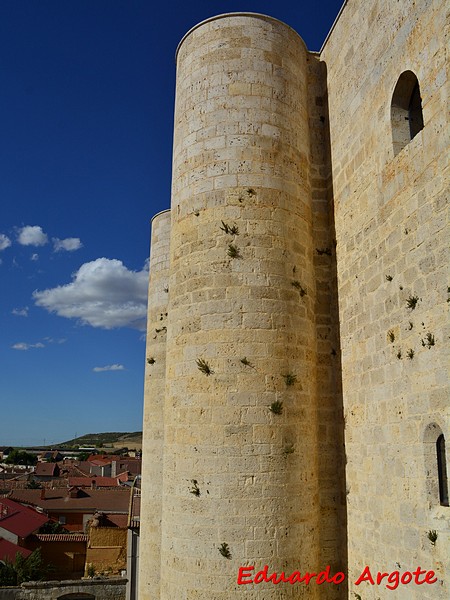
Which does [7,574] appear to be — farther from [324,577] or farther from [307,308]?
[307,308]

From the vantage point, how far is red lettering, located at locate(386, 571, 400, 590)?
6050mm

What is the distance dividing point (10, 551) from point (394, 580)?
31.7 m

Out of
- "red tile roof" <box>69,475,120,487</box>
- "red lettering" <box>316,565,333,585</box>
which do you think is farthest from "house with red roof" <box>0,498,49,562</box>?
"red lettering" <box>316,565,333,585</box>

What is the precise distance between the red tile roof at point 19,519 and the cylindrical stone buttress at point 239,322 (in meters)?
30.5

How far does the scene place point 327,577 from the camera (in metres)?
7.44

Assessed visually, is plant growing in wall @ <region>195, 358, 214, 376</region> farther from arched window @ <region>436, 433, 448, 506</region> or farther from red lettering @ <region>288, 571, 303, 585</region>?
arched window @ <region>436, 433, 448, 506</region>

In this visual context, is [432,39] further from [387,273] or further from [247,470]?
[247,470]

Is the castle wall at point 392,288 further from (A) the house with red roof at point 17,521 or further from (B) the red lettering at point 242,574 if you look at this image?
(A) the house with red roof at point 17,521

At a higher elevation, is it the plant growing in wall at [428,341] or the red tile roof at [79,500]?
the plant growing in wall at [428,341]

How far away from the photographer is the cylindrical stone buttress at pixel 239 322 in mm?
7020

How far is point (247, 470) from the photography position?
23.2 ft

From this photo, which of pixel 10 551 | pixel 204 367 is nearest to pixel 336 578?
pixel 204 367

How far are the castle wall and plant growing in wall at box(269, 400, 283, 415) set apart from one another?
41.0 inches

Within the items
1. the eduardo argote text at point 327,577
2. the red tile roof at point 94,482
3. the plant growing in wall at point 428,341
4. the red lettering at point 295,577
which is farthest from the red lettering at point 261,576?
the red tile roof at point 94,482
